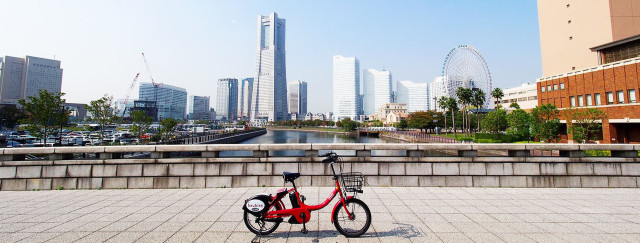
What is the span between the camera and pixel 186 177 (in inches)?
360

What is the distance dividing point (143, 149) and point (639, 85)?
164ft

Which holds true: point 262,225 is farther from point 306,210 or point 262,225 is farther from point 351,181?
point 351,181

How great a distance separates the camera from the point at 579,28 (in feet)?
156

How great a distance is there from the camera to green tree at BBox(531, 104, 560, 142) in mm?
37250

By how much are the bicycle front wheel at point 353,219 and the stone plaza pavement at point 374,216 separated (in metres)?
0.19

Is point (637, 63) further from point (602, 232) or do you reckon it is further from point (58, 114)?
point (58, 114)

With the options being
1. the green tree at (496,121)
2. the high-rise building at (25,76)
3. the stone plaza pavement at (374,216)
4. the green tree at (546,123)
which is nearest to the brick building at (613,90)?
the green tree at (546,123)

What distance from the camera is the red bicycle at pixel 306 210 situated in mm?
4984

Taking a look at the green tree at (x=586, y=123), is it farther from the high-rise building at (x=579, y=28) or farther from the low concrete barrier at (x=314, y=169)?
the low concrete barrier at (x=314, y=169)

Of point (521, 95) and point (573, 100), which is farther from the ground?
point (521, 95)

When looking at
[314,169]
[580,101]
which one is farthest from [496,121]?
[314,169]

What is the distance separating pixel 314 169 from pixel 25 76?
10666 inches

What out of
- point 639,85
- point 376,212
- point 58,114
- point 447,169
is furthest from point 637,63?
point 58,114

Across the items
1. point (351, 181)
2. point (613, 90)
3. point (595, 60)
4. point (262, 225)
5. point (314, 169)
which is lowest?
point (262, 225)
